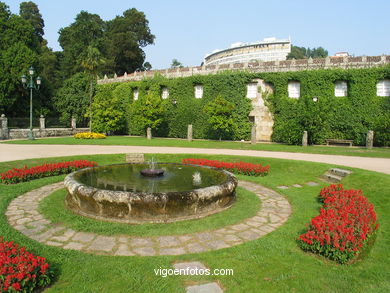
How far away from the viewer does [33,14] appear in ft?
189

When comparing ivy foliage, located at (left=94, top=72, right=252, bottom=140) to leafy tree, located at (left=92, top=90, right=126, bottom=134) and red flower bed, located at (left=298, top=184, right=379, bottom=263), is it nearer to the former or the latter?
leafy tree, located at (left=92, top=90, right=126, bottom=134)

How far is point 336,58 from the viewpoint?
84.2ft

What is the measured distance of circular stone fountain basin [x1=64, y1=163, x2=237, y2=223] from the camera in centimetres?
620

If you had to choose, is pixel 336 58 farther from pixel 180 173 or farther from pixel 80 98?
pixel 80 98

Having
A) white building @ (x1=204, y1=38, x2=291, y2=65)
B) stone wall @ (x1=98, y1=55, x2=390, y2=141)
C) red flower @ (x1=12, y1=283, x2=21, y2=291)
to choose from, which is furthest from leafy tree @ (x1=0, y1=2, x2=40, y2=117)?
white building @ (x1=204, y1=38, x2=291, y2=65)

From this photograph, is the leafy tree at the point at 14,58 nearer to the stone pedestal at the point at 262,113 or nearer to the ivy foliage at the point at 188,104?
the ivy foliage at the point at 188,104

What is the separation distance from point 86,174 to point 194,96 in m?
24.0

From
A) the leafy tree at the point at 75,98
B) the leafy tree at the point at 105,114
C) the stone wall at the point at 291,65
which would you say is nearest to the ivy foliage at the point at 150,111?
the leafy tree at the point at 105,114

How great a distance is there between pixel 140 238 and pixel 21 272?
226 centimetres

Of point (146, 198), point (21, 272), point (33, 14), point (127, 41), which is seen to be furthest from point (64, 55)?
point (21, 272)

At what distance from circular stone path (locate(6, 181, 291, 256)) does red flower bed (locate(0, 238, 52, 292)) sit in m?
1.15

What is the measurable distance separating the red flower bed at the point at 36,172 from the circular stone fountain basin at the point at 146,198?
2983mm

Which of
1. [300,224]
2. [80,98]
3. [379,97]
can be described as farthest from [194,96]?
[300,224]

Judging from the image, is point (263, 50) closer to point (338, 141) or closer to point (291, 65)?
point (291, 65)
